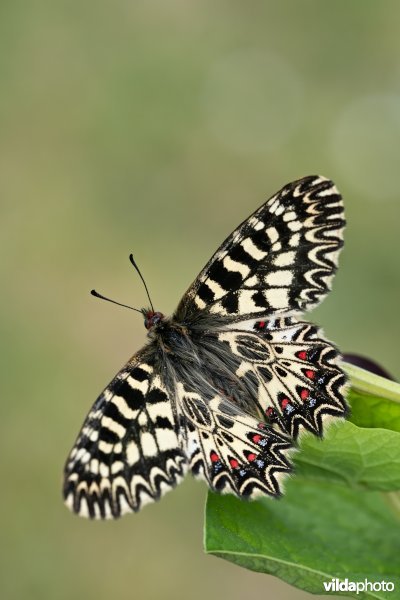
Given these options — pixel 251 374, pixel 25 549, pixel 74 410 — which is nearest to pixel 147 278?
pixel 74 410

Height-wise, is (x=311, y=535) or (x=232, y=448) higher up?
(x=232, y=448)

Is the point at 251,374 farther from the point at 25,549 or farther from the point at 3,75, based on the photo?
the point at 3,75

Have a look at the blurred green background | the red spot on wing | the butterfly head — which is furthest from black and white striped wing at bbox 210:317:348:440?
the blurred green background

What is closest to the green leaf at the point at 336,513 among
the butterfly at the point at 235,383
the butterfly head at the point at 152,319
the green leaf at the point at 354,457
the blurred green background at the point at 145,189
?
the green leaf at the point at 354,457

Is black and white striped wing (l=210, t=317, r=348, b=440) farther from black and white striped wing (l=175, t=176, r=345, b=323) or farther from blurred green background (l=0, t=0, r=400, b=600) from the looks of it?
blurred green background (l=0, t=0, r=400, b=600)

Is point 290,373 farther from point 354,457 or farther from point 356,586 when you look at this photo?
point 356,586

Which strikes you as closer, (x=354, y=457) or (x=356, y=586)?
(x=356, y=586)

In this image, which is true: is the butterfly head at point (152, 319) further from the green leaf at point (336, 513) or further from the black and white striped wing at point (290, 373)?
the green leaf at point (336, 513)

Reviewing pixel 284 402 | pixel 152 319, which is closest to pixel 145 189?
pixel 152 319
